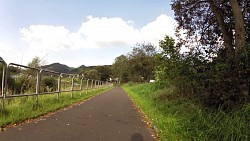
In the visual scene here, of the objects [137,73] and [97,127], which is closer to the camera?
[97,127]

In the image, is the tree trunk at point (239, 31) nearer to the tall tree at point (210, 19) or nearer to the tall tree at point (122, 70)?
the tall tree at point (210, 19)

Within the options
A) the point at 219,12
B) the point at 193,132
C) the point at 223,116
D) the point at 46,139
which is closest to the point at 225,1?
the point at 219,12

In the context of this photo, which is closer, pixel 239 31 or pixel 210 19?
pixel 239 31

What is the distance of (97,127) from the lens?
893 cm

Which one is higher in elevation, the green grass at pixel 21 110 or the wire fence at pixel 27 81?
the wire fence at pixel 27 81

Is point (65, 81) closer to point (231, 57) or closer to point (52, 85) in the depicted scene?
point (52, 85)

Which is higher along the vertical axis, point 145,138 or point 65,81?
point 65,81

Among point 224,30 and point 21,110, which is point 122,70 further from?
point 21,110

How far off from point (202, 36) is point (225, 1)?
233cm

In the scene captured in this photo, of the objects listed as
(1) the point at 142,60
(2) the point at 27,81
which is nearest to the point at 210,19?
(2) the point at 27,81

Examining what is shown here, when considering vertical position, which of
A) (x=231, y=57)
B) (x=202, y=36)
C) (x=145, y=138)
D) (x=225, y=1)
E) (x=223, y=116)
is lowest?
(x=145, y=138)

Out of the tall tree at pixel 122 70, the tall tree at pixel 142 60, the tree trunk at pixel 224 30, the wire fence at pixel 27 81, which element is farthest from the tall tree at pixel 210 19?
the tall tree at pixel 122 70

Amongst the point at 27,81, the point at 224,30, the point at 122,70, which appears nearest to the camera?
the point at 224,30

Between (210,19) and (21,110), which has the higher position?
(210,19)
